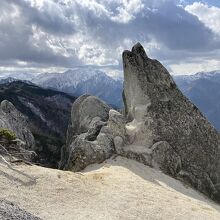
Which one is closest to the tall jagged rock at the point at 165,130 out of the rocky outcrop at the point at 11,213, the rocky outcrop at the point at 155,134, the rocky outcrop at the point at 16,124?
the rocky outcrop at the point at 155,134

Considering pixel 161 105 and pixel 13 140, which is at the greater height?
pixel 161 105

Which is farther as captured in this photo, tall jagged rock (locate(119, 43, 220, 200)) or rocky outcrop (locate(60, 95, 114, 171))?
tall jagged rock (locate(119, 43, 220, 200))

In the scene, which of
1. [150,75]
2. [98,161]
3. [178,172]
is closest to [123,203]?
[98,161]

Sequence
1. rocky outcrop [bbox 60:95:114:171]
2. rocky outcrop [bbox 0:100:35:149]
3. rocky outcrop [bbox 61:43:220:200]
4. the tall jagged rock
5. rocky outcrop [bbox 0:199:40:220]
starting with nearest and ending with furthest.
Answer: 1. rocky outcrop [bbox 0:199:40:220]
2. rocky outcrop [bbox 60:95:114:171]
3. rocky outcrop [bbox 61:43:220:200]
4. the tall jagged rock
5. rocky outcrop [bbox 0:100:35:149]

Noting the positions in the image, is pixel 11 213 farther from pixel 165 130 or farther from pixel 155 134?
pixel 165 130

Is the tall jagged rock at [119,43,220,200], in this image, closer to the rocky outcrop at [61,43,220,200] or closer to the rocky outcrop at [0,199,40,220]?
the rocky outcrop at [61,43,220,200]

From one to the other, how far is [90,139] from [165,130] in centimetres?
706

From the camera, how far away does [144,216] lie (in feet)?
97.2

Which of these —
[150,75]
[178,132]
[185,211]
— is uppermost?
[150,75]

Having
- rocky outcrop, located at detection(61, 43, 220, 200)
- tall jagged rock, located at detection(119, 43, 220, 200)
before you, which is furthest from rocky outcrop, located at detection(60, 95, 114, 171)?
tall jagged rock, located at detection(119, 43, 220, 200)

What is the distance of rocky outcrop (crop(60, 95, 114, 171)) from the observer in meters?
42.1

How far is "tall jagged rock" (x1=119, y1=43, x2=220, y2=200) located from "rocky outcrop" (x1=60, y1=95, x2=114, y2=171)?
1986mm

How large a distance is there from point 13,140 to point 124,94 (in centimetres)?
1712

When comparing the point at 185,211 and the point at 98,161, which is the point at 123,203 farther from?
the point at 98,161
